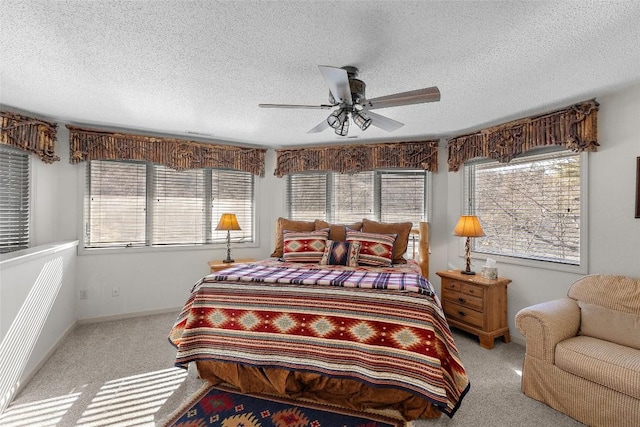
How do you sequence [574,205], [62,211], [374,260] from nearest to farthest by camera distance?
[574,205]
[374,260]
[62,211]

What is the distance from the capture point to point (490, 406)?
2113 millimetres

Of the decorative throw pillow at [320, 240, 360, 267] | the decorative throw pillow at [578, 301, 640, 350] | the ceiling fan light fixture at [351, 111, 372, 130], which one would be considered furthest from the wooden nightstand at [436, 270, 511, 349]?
the ceiling fan light fixture at [351, 111, 372, 130]

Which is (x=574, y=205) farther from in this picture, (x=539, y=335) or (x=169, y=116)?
(x=169, y=116)

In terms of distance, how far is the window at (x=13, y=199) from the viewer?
114 inches

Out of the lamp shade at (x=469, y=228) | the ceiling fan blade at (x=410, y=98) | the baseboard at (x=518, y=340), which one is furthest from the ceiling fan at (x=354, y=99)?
the baseboard at (x=518, y=340)

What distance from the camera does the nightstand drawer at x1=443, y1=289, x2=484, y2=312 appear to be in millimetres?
3102

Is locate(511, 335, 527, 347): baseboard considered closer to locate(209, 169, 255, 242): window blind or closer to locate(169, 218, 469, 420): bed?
locate(169, 218, 469, 420): bed

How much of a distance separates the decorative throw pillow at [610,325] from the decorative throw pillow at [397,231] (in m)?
1.55

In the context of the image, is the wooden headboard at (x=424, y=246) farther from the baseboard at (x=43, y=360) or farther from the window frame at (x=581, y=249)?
the baseboard at (x=43, y=360)

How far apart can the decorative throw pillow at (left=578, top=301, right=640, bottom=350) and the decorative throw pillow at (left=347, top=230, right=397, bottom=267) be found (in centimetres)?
161

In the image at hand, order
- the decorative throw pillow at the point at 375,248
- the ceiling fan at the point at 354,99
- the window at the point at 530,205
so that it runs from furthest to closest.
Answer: the decorative throw pillow at the point at 375,248 → the window at the point at 530,205 → the ceiling fan at the point at 354,99

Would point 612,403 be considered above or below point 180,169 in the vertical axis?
below

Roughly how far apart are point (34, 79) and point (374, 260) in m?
3.33

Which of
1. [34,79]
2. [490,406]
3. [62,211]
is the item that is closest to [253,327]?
[490,406]
